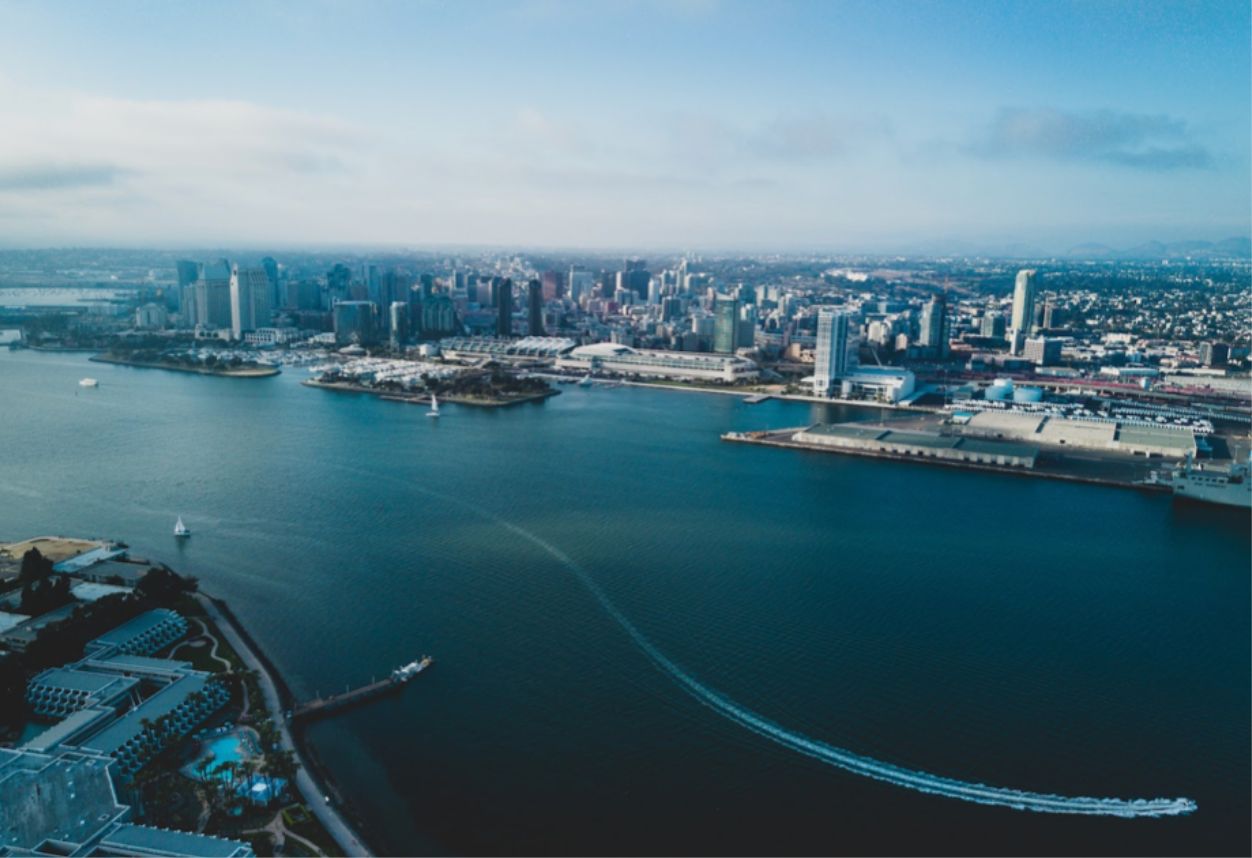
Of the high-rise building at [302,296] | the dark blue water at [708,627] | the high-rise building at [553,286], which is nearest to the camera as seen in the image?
the dark blue water at [708,627]

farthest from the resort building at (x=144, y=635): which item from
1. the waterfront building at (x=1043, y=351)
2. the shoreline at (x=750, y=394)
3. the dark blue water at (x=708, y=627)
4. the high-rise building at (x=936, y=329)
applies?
the high-rise building at (x=936, y=329)

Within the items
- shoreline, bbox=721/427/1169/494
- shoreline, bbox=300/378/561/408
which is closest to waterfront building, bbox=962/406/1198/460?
shoreline, bbox=721/427/1169/494

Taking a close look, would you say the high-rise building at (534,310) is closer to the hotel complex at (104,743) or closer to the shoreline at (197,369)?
the shoreline at (197,369)

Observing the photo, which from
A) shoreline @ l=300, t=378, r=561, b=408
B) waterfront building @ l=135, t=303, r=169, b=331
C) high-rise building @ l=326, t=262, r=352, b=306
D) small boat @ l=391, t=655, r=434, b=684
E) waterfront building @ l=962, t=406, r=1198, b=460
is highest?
high-rise building @ l=326, t=262, r=352, b=306

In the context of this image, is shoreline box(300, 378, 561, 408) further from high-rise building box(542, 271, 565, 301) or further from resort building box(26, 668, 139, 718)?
high-rise building box(542, 271, 565, 301)

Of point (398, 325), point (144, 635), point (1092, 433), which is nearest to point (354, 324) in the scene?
point (398, 325)
